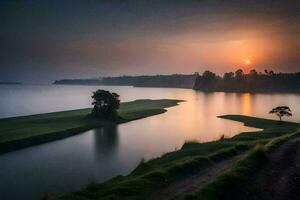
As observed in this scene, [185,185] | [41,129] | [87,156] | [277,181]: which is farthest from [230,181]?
[41,129]

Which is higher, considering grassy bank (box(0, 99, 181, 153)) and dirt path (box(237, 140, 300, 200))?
A: dirt path (box(237, 140, 300, 200))

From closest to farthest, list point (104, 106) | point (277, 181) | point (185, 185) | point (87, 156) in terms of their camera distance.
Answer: point (277, 181) < point (185, 185) < point (87, 156) < point (104, 106)

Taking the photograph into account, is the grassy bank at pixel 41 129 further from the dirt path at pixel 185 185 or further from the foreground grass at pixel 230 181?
the foreground grass at pixel 230 181

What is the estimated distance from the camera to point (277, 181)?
19.9 meters

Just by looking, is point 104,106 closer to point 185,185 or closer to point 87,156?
point 87,156

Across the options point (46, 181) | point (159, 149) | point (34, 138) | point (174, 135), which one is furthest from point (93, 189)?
point (174, 135)

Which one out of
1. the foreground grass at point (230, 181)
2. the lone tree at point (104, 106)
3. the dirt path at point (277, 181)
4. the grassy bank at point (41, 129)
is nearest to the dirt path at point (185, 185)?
the foreground grass at point (230, 181)

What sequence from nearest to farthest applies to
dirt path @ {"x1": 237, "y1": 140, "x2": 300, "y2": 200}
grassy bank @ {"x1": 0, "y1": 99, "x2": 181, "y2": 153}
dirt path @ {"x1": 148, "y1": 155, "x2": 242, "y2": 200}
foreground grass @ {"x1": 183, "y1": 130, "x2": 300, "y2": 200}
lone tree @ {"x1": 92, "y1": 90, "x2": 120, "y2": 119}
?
dirt path @ {"x1": 237, "y1": 140, "x2": 300, "y2": 200}
foreground grass @ {"x1": 183, "y1": 130, "x2": 300, "y2": 200}
dirt path @ {"x1": 148, "y1": 155, "x2": 242, "y2": 200}
grassy bank @ {"x1": 0, "y1": 99, "x2": 181, "y2": 153}
lone tree @ {"x1": 92, "y1": 90, "x2": 120, "y2": 119}

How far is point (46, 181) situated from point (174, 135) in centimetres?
3491

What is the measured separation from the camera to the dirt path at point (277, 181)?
17.9m

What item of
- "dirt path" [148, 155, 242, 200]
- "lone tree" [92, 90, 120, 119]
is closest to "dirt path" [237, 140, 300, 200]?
"dirt path" [148, 155, 242, 200]

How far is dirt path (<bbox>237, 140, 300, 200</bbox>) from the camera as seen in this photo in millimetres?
17938

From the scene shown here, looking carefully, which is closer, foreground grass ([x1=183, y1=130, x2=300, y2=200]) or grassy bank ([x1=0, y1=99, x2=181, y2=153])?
foreground grass ([x1=183, y1=130, x2=300, y2=200])

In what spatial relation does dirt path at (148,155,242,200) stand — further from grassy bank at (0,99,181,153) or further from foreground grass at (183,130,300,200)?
grassy bank at (0,99,181,153)
